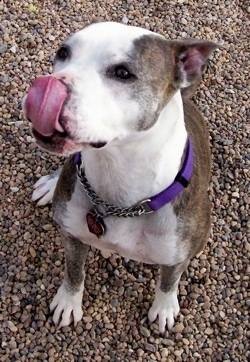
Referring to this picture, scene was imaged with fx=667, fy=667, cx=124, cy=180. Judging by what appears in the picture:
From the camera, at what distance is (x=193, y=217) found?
2975 millimetres

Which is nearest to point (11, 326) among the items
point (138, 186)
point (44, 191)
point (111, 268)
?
point (111, 268)

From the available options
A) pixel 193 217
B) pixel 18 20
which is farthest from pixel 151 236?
pixel 18 20

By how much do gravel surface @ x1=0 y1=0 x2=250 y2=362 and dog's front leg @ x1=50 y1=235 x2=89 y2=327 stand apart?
7cm

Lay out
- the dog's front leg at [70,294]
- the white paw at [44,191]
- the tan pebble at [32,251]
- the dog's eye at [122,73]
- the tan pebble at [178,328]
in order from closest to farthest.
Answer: the dog's eye at [122,73], the dog's front leg at [70,294], the tan pebble at [178,328], the tan pebble at [32,251], the white paw at [44,191]

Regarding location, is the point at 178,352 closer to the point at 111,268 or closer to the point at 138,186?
the point at 111,268

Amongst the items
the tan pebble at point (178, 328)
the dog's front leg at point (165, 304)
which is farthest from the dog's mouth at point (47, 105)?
the tan pebble at point (178, 328)

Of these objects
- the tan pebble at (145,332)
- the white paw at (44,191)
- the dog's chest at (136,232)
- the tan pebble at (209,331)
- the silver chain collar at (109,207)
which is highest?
the silver chain collar at (109,207)

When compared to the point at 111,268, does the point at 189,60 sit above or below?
above

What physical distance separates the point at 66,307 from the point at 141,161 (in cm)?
125

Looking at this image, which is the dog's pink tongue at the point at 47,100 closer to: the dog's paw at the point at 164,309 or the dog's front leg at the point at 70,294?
the dog's front leg at the point at 70,294

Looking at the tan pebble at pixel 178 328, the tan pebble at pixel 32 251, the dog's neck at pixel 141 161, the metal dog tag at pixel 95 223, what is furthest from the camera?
the tan pebble at pixel 32 251

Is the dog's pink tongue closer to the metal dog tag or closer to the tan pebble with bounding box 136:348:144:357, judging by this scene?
the metal dog tag

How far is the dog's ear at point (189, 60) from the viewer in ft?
8.49

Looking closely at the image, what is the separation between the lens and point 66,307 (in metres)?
3.53
